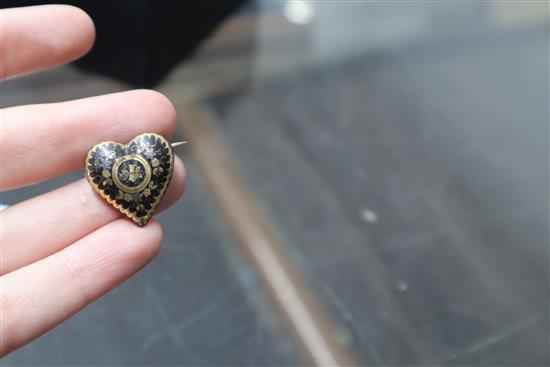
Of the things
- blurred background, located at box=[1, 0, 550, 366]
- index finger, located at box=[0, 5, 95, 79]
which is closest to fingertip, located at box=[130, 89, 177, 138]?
index finger, located at box=[0, 5, 95, 79]

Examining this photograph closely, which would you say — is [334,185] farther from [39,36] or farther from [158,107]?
[39,36]

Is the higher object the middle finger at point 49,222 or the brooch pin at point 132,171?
the brooch pin at point 132,171

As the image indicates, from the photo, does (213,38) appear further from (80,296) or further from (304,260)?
(80,296)

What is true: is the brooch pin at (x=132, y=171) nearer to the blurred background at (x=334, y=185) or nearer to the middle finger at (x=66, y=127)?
the middle finger at (x=66, y=127)

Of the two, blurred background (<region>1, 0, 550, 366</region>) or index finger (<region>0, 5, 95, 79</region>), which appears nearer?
index finger (<region>0, 5, 95, 79</region>)

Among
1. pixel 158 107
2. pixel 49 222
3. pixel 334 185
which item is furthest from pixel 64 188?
pixel 334 185

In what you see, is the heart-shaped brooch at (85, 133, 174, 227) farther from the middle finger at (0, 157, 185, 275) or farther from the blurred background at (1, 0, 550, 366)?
the blurred background at (1, 0, 550, 366)

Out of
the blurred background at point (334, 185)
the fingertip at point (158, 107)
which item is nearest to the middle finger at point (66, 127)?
the fingertip at point (158, 107)
